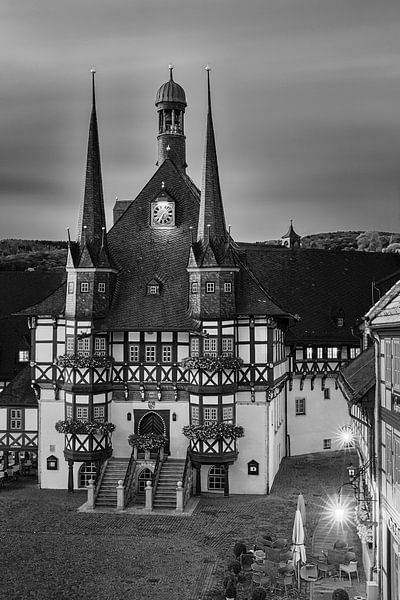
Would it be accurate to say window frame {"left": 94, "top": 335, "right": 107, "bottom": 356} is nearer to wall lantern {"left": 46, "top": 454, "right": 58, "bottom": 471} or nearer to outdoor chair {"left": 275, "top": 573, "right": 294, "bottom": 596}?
wall lantern {"left": 46, "top": 454, "right": 58, "bottom": 471}

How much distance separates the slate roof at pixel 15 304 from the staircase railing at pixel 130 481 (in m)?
14.4

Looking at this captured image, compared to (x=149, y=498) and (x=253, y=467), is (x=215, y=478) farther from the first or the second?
(x=149, y=498)

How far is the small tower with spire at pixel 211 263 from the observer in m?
38.7

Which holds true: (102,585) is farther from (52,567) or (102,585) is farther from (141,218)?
(141,218)

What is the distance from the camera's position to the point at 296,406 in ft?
161

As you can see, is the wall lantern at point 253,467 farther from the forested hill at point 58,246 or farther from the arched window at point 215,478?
the forested hill at point 58,246

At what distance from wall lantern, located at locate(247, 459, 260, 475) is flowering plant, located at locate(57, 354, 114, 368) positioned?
850cm

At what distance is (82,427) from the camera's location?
126ft

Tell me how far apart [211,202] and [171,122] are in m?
9.79

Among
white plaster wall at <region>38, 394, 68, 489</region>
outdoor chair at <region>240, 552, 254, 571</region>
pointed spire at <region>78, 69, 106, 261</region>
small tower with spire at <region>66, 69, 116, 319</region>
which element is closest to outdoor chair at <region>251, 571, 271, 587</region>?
outdoor chair at <region>240, 552, 254, 571</region>

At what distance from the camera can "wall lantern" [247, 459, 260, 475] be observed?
3891 centimetres

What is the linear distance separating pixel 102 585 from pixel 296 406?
25947 millimetres

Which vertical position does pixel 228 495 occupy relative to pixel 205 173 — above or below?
below

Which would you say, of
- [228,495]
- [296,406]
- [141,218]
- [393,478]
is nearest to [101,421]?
[228,495]
